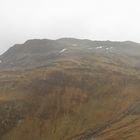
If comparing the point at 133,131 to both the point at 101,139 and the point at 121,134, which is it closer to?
the point at 121,134

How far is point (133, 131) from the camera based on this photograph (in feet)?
633

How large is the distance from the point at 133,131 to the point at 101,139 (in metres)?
18.9

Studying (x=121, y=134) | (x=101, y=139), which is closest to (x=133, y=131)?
(x=121, y=134)

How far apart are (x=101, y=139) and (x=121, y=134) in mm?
11886

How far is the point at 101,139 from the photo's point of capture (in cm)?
19588

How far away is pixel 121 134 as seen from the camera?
194 meters

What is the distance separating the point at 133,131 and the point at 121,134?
7000mm
